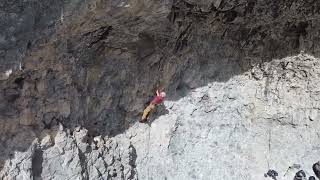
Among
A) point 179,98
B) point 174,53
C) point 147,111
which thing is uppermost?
point 174,53

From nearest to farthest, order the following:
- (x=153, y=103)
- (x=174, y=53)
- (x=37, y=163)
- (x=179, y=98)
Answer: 1. (x=37, y=163)
2. (x=153, y=103)
3. (x=174, y=53)
4. (x=179, y=98)

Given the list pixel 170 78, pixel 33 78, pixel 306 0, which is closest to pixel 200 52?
pixel 170 78

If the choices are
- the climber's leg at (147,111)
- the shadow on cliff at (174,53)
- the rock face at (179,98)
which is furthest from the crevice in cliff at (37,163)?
the climber's leg at (147,111)

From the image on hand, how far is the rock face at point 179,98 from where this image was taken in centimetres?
705

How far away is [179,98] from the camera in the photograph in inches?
326

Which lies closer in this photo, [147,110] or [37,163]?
[37,163]

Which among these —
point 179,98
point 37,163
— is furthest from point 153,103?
point 37,163

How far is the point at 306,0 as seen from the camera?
756 centimetres

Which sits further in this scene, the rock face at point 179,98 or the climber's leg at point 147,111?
the climber's leg at point 147,111

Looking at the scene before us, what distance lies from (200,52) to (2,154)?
387 cm

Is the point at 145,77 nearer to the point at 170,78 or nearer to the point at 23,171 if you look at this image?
the point at 170,78

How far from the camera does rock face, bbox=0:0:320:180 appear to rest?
7.05 m

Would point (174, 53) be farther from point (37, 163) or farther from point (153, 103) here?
point (37, 163)

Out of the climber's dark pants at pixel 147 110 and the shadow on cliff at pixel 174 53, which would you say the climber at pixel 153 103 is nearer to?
the climber's dark pants at pixel 147 110
